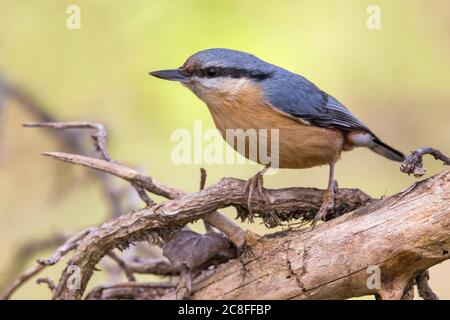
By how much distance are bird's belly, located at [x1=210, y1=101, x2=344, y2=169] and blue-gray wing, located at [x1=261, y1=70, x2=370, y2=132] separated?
5 centimetres

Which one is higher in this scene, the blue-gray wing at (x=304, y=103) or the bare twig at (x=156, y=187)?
the blue-gray wing at (x=304, y=103)

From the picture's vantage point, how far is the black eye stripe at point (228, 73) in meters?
3.22

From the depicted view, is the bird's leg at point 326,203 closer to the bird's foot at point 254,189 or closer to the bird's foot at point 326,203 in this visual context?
the bird's foot at point 326,203

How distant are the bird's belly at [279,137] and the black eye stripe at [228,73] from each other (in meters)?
0.16

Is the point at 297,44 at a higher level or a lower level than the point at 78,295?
higher

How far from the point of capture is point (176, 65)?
180 inches

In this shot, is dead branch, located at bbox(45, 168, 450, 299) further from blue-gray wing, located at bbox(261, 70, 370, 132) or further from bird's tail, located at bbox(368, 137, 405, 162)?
bird's tail, located at bbox(368, 137, 405, 162)

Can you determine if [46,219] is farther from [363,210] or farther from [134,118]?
[363,210]

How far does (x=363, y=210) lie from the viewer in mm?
2650

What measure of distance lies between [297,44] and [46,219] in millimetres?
2045

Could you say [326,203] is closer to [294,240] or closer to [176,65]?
[294,240]

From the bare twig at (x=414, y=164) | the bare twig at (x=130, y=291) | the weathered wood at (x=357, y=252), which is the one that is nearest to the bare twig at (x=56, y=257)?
the bare twig at (x=130, y=291)

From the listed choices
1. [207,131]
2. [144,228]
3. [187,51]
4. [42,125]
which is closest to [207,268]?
[144,228]

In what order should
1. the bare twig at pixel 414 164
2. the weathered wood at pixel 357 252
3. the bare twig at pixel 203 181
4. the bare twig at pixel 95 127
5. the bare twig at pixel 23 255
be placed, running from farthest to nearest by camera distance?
the bare twig at pixel 23 255 → the bare twig at pixel 95 127 → the bare twig at pixel 203 181 → the bare twig at pixel 414 164 → the weathered wood at pixel 357 252
